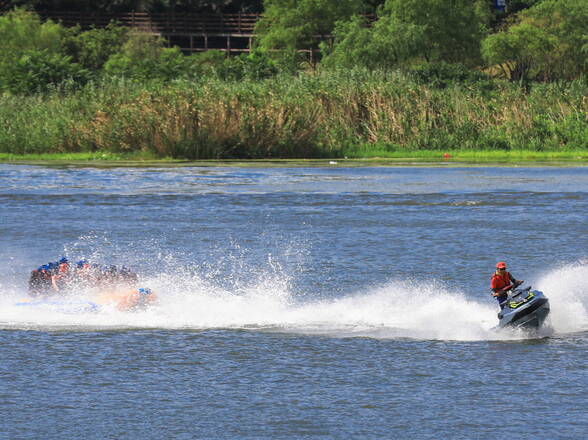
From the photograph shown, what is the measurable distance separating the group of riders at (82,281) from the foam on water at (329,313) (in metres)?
0.18

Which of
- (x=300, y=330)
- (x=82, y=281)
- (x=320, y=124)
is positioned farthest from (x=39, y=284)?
(x=320, y=124)

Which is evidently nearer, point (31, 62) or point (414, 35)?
point (31, 62)

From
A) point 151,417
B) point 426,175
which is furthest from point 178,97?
point 151,417

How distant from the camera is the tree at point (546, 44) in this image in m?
75.6

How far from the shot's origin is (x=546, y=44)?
249ft

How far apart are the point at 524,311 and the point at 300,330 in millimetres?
2709

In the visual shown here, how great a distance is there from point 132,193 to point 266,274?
15.1 metres

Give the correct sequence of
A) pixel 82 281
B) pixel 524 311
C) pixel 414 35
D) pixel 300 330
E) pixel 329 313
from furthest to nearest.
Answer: pixel 414 35 → pixel 82 281 → pixel 329 313 → pixel 300 330 → pixel 524 311

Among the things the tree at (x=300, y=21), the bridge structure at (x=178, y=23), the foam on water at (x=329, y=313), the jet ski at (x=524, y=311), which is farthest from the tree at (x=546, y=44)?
the jet ski at (x=524, y=311)

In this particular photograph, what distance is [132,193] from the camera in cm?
3434

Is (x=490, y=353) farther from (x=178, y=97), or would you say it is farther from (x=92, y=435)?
(x=178, y=97)

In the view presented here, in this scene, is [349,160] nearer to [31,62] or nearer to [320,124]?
[320,124]

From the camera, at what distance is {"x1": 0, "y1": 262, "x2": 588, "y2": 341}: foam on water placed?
1510 cm

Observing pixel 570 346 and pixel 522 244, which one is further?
pixel 522 244
